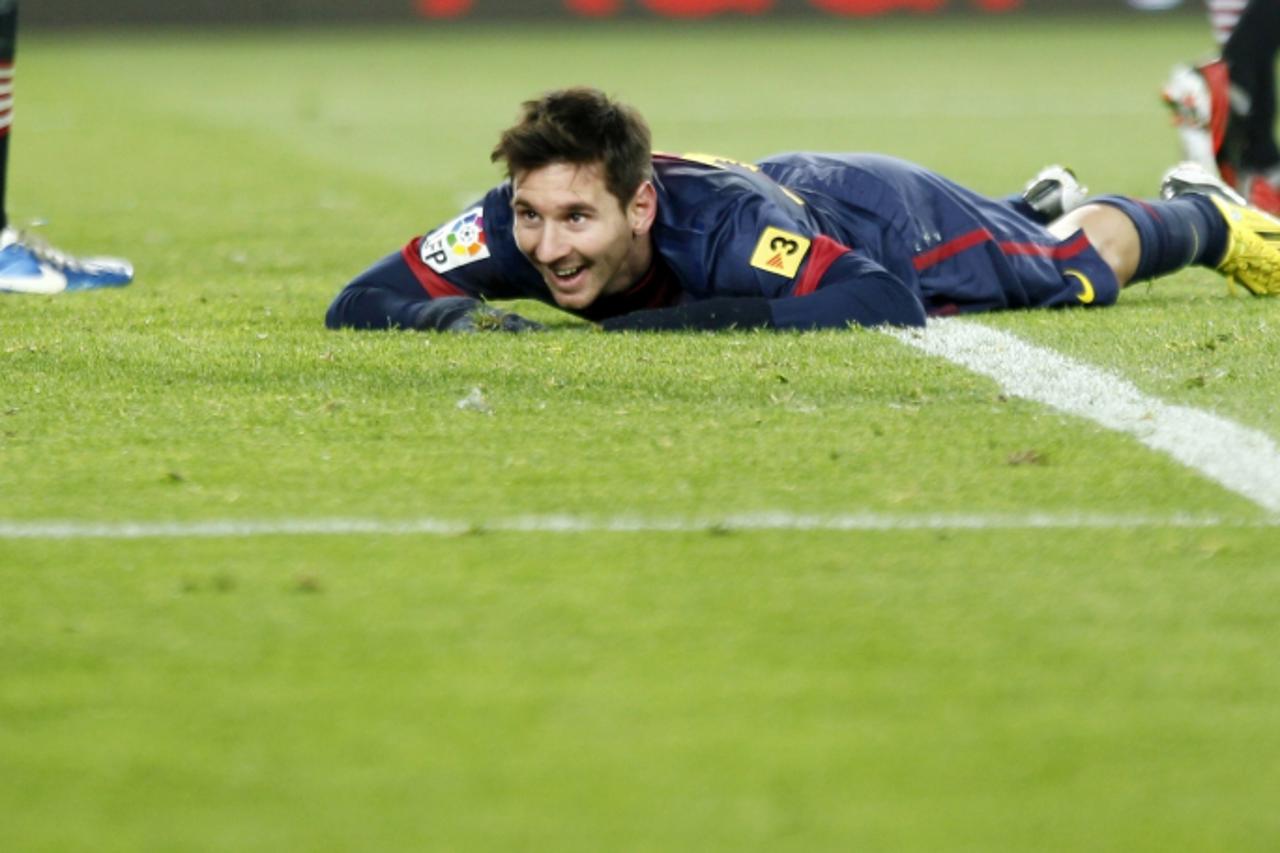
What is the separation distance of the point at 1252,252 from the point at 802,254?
4.47 ft

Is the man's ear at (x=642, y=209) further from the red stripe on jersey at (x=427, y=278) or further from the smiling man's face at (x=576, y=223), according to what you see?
the red stripe on jersey at (x=427, y=278)

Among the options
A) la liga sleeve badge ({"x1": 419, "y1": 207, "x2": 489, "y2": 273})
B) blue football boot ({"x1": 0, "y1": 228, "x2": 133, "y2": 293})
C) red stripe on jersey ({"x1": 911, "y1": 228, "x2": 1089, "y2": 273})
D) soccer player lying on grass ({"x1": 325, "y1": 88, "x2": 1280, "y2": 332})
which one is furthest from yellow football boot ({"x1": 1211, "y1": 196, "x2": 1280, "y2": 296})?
blue football boot ({"x1": 0, "y1": 228, "x2": 133, "y2": 293})

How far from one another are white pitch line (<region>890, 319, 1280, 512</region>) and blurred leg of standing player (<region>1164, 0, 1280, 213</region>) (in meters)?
2.70

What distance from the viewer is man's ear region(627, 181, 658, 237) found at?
13.8 ft

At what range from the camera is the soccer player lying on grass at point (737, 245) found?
13.7ft

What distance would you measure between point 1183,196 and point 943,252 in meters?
0.83

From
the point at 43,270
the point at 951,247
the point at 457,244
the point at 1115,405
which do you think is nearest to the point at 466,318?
the point at 457,244

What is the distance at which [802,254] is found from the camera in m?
4.28

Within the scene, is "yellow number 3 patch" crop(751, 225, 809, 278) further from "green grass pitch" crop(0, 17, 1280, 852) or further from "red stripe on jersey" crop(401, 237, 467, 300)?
"red stripe on jersey" crop(401, 237, 467, 300)

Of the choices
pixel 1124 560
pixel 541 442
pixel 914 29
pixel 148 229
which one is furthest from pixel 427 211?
pixel 914 29

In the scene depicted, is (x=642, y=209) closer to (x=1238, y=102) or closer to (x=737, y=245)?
(x=737, y=245)

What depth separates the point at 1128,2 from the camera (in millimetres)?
22531

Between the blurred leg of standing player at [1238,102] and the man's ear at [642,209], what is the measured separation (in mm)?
3187

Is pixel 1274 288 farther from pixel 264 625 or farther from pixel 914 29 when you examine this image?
pixel 914 29
